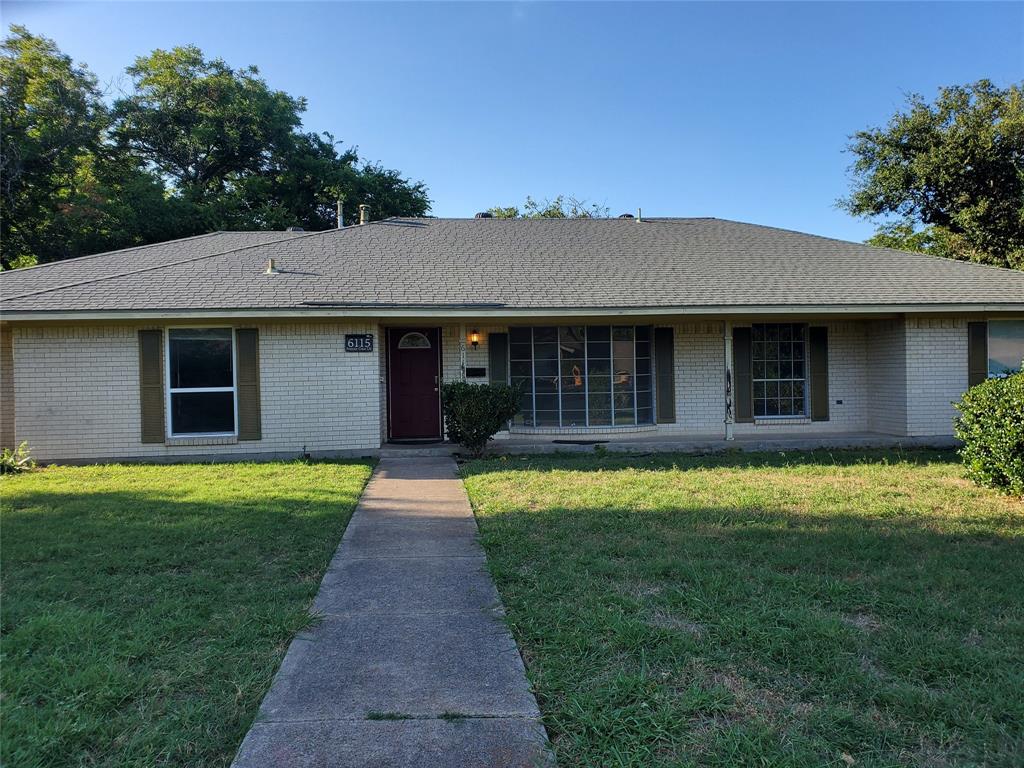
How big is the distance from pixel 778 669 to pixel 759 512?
3.52m

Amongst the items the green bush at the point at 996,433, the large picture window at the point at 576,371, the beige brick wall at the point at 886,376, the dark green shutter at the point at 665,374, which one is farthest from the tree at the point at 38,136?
the green bush at the point at 996,433

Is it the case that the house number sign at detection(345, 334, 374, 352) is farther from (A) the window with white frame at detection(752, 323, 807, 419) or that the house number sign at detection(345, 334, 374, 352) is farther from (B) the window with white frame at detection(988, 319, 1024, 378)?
(B) the window with white frame at detection(988, 319, 1024, 378)

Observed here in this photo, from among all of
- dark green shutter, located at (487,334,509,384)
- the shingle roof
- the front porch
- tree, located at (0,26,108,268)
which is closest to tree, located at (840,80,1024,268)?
the shingle roof

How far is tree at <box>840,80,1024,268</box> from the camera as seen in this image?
21.1m

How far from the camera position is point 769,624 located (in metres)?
3.83

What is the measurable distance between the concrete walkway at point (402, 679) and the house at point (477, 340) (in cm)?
600

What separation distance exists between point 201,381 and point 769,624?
9.75 meters

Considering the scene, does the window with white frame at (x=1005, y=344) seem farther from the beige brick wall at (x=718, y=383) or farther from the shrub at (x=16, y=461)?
the shrub at (x=16, y=461)

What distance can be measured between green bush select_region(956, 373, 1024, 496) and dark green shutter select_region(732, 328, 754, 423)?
4897mm

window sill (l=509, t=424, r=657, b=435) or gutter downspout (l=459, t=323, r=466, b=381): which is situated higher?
gutter downspout (l=459, t=323, r=466, b=381)

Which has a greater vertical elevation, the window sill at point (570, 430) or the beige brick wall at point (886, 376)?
the beige brick wall at point (886, 376)

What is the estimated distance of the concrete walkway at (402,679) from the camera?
2.68 metres

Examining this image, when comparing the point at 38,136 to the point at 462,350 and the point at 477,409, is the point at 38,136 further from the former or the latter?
the point at 477,409

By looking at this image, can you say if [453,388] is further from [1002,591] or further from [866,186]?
[866,186]
